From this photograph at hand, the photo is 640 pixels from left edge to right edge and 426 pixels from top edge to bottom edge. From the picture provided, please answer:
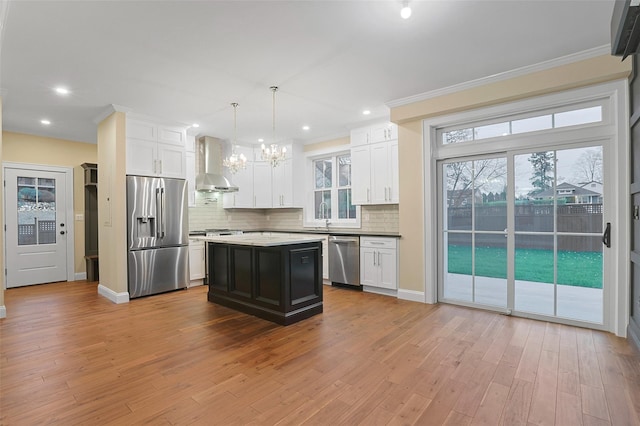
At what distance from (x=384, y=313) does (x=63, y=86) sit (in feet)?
15.2

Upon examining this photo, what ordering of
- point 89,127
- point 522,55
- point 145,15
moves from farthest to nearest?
1. point 89,127
2. point 522,55
3. point 145,15

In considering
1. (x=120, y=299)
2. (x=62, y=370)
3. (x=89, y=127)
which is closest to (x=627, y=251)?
(x=62, y=370)

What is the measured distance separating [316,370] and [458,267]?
264 centimetres

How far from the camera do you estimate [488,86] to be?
12.4 feet

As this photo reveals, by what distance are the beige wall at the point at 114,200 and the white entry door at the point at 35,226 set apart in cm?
200

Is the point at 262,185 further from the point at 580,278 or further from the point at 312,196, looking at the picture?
the point at 580,278

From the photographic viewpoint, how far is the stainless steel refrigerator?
4797mm

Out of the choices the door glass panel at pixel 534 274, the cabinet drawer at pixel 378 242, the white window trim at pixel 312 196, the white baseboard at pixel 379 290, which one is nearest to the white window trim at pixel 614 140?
the door glass panel at pixel 534 274

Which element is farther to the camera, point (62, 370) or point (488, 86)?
point (488, 86)

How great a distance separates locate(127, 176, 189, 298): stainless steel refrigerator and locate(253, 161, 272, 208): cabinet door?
1.74 meters

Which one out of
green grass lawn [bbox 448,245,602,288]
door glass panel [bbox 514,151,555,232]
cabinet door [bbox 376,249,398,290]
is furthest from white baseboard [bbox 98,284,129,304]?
door glass panel [bbox 514,151,555,232]

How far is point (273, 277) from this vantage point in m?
3.74

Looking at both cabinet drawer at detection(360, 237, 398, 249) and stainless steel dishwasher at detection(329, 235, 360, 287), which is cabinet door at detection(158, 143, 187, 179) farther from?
cabinet drawer at detection(360, 237, 398, 249)

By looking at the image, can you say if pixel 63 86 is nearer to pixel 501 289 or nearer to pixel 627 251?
pixel 501 289
